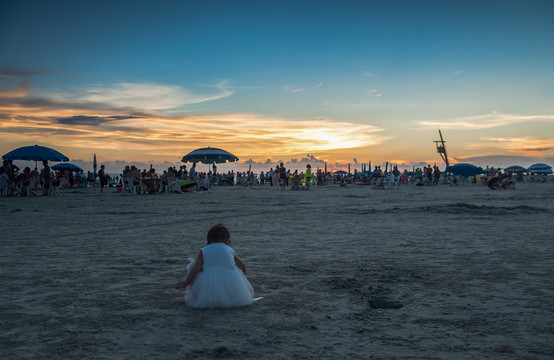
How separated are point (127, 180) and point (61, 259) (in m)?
19.8

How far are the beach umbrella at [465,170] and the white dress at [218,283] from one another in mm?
51685

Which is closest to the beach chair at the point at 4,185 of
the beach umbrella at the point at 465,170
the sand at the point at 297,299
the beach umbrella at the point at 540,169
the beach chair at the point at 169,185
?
the beach chair at the point at 169,185

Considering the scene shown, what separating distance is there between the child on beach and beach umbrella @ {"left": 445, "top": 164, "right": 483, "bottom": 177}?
51.7 meters

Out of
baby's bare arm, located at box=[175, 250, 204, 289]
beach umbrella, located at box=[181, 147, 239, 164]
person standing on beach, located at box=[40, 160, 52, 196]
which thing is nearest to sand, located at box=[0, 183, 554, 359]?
baby's bare arm, located at box=[175, 250, 204, 289]

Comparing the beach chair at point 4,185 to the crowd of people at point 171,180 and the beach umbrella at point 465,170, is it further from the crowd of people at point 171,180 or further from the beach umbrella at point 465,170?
the beach umbrella at point 465,170

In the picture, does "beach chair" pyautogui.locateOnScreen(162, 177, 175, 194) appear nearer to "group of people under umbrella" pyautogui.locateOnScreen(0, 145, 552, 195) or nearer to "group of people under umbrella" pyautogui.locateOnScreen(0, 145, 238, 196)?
"group of people under umbrella" pyautogui.locateOnScreen(0, 145, 552, 195)

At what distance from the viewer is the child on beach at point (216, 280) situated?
3.48m

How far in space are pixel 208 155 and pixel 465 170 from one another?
33.0 meters

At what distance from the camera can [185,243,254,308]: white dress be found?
3479 mm

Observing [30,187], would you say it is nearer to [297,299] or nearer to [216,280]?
[216,280]

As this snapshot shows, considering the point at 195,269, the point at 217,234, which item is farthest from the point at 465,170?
the point at 195,269

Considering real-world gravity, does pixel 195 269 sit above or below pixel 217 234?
below

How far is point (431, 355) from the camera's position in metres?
2.55

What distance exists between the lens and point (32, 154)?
77.6ft
